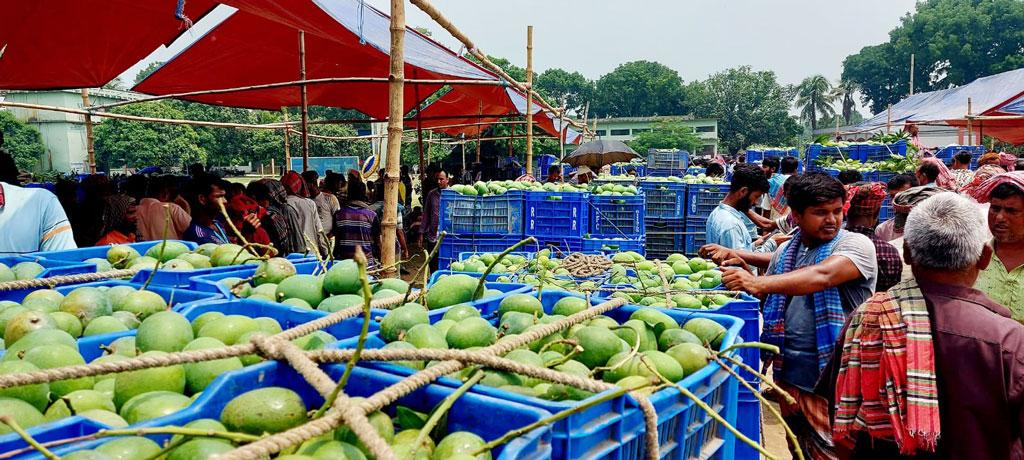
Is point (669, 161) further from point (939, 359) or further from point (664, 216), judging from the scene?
point (939, 359)

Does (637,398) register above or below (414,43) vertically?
below

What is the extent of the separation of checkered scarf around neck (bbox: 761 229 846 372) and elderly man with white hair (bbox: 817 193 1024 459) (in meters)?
0.77

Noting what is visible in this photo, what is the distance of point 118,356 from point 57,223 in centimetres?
273

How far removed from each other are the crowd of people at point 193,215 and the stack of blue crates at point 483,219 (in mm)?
752

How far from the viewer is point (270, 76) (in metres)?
11.7

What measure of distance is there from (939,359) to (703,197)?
699cm

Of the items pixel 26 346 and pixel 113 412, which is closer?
pixel 113 412

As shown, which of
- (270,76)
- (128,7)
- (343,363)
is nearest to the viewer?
(343,363)

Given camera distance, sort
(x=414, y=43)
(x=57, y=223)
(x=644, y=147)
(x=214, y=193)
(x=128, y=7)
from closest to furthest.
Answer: (x=57, y=223), (x=214, y=193), (x=128, y=7), (x=414, y=43), (x=644, y=147)

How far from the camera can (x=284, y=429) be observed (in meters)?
1.36

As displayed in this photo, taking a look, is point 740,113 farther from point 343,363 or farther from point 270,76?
point 343,363

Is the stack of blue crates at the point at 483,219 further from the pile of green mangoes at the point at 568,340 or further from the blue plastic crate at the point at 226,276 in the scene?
the pile of green mangoes at the point at 568,340

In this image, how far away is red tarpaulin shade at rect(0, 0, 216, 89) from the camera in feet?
23.6

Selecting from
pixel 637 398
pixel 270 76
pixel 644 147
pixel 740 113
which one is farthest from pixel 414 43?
pixel 740 113
